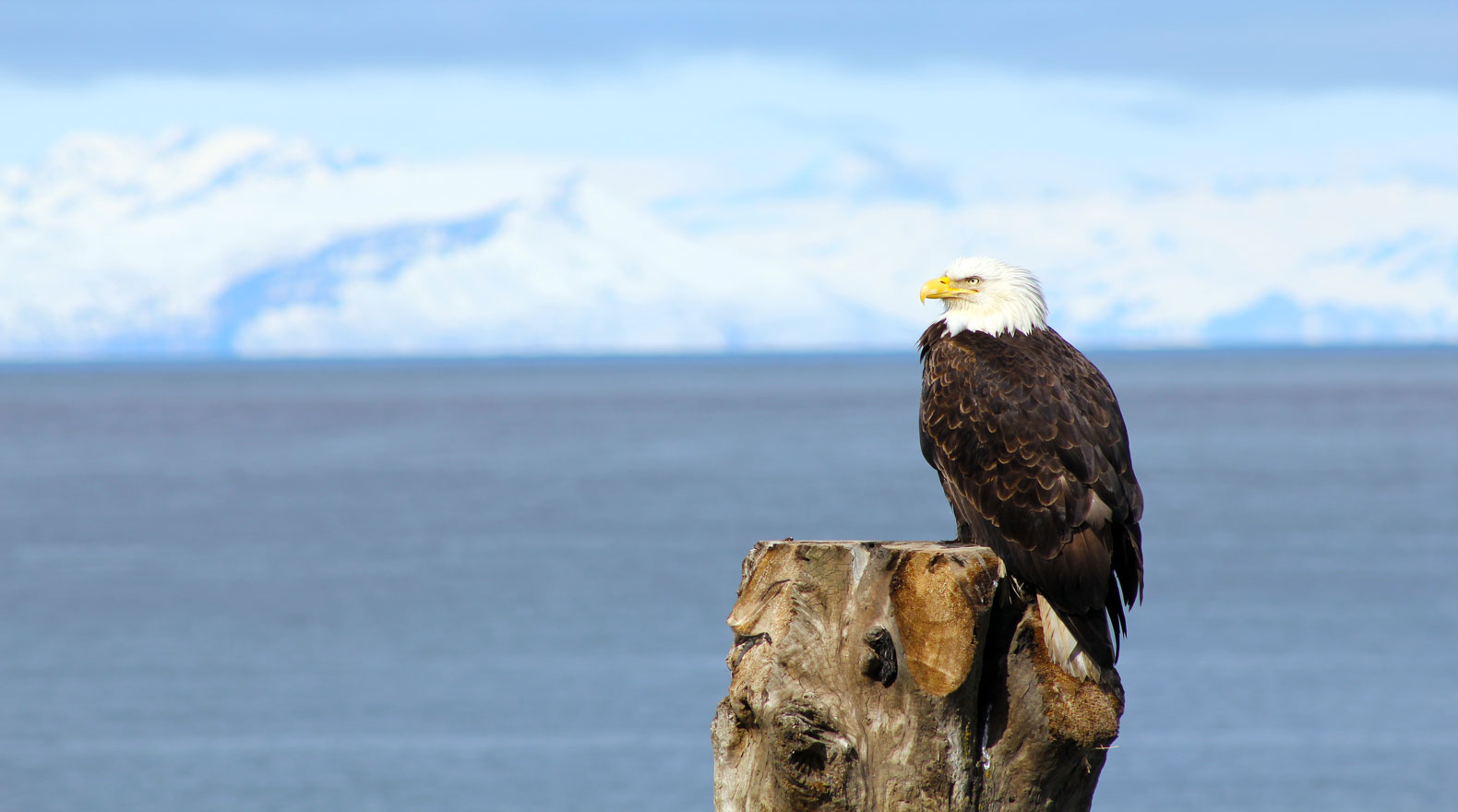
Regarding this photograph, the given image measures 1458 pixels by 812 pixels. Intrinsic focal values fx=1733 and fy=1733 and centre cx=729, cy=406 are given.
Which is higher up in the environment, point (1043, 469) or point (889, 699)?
point (1043, 469)

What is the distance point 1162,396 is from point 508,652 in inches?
5374

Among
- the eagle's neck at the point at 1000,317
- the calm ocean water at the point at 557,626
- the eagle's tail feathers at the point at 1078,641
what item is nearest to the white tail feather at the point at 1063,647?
the eagle's tail feathers at the point at 1078,641

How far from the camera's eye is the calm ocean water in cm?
2281

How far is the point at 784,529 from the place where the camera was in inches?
2021

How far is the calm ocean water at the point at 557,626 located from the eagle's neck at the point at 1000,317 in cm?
1388

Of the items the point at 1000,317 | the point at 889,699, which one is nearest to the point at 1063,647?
the point at 889,699

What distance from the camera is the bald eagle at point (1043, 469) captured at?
223 inches

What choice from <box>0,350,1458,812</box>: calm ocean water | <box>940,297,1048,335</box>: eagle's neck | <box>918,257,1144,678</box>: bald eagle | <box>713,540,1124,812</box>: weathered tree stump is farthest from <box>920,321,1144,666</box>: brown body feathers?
<box>0,350,1458,812</box>: calm ocean water

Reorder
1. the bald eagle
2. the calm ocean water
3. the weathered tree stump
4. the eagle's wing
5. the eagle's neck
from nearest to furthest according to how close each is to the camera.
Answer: the weathered tree stump → the bald eagle → the eagle's wing → the eagle's neck → the calm ocean water

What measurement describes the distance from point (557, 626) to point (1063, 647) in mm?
29395

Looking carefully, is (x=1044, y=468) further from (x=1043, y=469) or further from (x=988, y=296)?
(x=988, y=296)

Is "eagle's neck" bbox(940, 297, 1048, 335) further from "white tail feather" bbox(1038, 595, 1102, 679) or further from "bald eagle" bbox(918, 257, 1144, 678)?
"white tail feather" bbox(1038, 595, 1102, 679)

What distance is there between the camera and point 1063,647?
213 inches

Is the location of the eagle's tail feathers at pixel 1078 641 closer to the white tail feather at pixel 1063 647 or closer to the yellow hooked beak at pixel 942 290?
the white tail feather at pixel 1063 647
